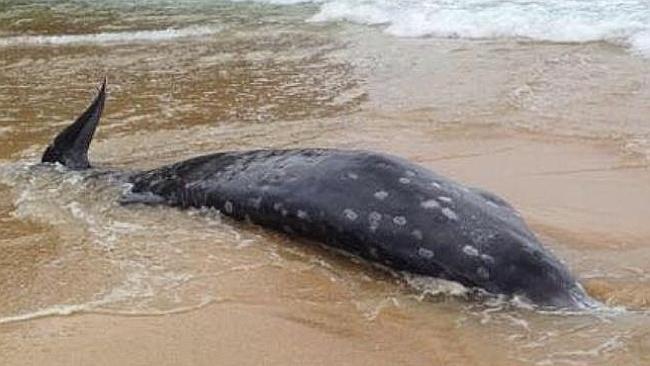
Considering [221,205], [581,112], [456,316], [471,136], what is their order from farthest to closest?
[581,112] → [471,136] → [221,205] → [456,316]

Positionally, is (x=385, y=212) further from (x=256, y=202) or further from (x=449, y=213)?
(x=256, y=202)

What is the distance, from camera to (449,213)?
179 inches

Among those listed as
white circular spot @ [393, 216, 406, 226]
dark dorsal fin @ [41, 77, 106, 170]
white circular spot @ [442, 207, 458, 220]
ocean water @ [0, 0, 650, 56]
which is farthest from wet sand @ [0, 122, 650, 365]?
ocean water @ [0, 0, 650, 56]

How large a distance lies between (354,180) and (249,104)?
12.6ft

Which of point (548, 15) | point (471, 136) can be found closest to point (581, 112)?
point (471, 136)

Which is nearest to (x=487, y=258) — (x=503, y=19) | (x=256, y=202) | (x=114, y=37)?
(x=256, y=202)

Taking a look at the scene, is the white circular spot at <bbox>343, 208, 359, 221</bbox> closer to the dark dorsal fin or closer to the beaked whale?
the beaked whale

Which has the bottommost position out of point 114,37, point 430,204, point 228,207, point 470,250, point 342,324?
point 114,37

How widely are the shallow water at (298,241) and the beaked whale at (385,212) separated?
0.10 m

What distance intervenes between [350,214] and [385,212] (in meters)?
0.19

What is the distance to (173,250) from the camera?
4965 millimetres

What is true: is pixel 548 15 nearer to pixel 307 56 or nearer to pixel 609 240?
pixel 307 56

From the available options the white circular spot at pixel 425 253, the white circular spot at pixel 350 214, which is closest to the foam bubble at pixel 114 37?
the white circular spot at pixel 350 214

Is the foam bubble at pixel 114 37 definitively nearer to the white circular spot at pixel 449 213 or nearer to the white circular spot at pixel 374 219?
the white circular spot at pixel 374 219
